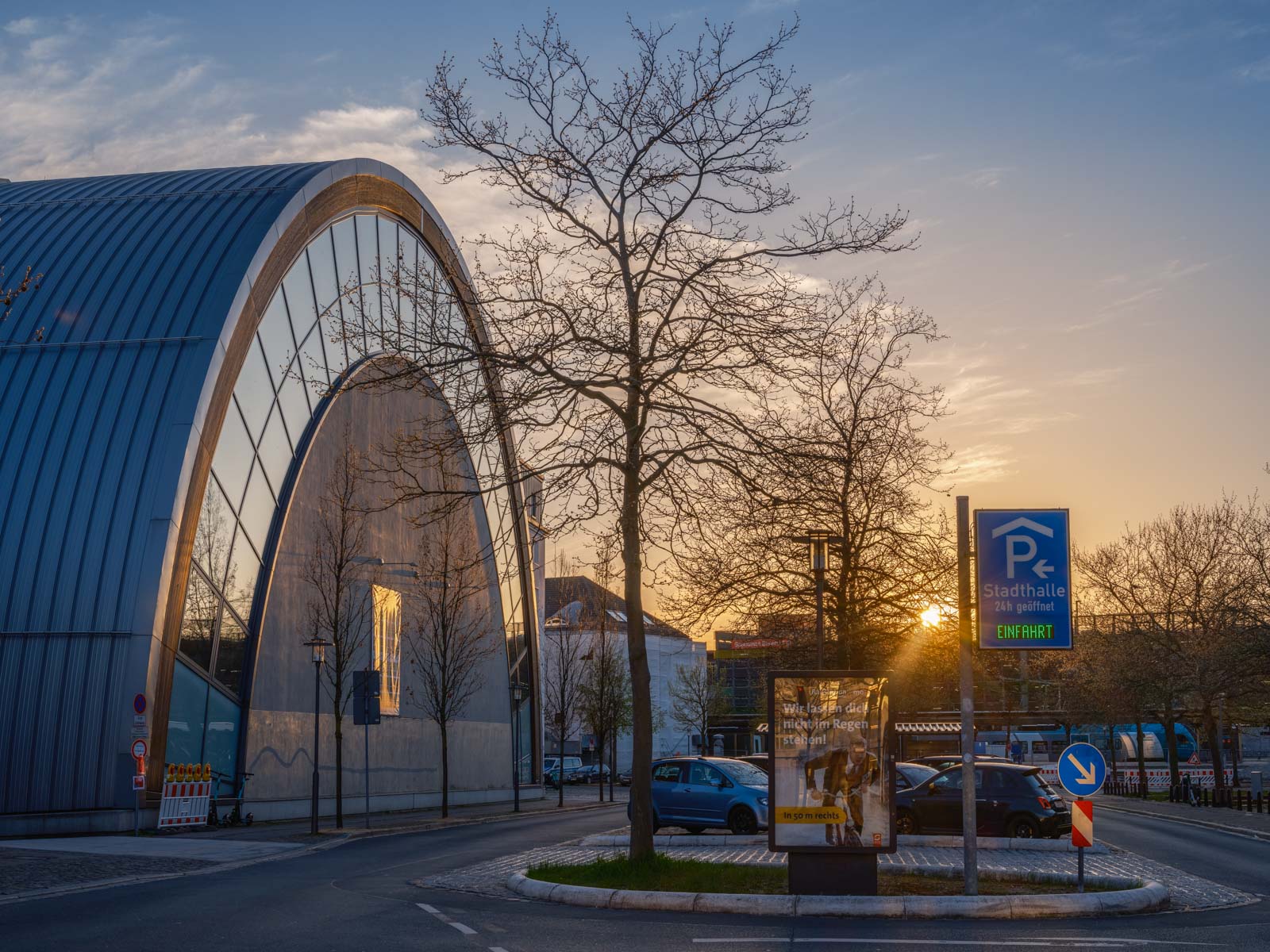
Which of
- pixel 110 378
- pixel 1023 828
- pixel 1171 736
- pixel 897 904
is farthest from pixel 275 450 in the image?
pixel 1171 736

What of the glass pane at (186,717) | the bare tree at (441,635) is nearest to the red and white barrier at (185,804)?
the glass pane at (186,717)

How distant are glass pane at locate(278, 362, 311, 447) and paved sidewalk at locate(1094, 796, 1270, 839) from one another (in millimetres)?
26359

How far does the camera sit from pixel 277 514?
35625 millimetres

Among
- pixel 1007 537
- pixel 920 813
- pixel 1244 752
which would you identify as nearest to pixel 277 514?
pixel 920 813

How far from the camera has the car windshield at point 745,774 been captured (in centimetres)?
2742

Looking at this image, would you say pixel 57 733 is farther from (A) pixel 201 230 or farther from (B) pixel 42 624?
(A) pixel 201 230

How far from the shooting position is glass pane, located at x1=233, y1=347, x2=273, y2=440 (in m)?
33.4

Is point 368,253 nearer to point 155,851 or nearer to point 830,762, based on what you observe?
point 155,851

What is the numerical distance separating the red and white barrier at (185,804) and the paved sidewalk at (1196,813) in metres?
24.3

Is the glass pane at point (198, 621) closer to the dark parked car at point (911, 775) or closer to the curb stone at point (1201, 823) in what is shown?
the dark parked car at point (911, 775)

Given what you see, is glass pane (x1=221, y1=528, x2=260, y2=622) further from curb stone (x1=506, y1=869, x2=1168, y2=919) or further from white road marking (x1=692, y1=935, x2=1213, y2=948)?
white road marking (x1=692, y1=935, x2=1213, y2=948)

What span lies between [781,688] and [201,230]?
24.6 meters

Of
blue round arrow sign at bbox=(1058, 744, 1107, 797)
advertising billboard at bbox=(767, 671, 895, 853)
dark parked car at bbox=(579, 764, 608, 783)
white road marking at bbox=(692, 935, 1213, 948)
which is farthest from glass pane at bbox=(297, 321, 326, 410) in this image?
dark parked car at bbox=(579, 764, 608, 783)

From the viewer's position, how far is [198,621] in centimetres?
3111
